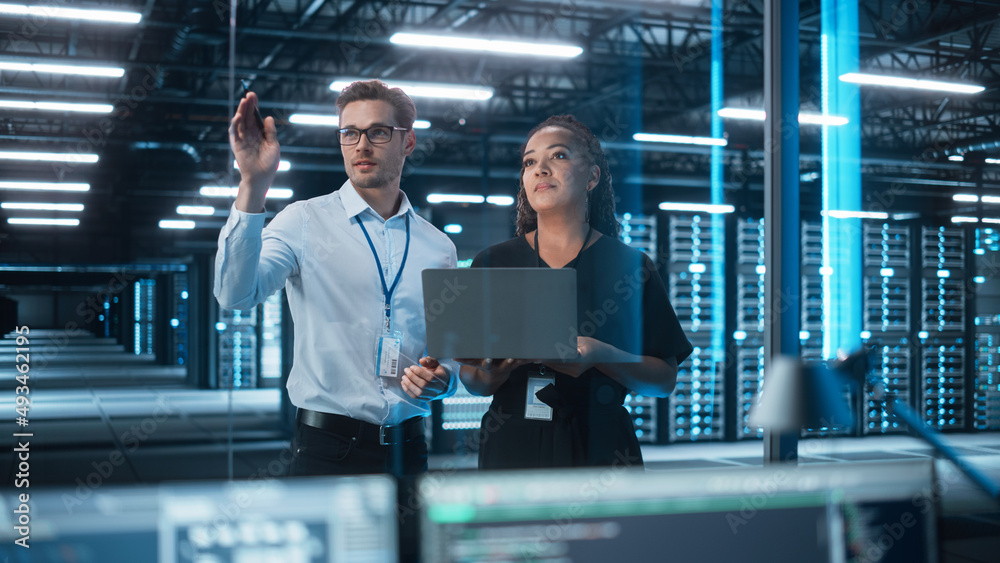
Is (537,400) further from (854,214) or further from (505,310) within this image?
(854,214)

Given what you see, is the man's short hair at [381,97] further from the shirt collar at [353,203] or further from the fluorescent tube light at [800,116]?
the fluorescent tube light at [800,116]

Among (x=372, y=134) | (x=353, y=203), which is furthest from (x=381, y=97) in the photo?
(x=353, y=203)

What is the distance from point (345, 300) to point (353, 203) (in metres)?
0.21

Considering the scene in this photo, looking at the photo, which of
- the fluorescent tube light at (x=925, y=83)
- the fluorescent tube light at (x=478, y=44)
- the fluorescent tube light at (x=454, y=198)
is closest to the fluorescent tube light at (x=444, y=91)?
the fluorescent tube light at (x=478, y=44)

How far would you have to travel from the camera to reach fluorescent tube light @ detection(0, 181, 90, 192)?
558cm

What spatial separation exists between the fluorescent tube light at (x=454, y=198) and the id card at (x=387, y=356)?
7.79 ft

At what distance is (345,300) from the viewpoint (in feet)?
5.02

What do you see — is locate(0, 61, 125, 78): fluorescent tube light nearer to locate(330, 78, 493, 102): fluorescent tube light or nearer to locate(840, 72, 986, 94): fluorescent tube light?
locate(330, 78, 493, 102): fluorescent tube light

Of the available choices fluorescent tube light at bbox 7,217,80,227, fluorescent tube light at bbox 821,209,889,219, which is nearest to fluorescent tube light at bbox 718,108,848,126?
fluorescent tube light at bbox 821,209,889,219

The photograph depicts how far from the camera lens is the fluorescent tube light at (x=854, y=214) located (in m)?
2.47

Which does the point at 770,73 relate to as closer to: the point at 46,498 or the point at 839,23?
the point at 839,23

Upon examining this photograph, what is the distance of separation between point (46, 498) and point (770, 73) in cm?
166

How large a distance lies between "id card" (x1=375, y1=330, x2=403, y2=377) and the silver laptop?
222 millimetres

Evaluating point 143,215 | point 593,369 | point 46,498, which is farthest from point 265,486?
point 143,215
